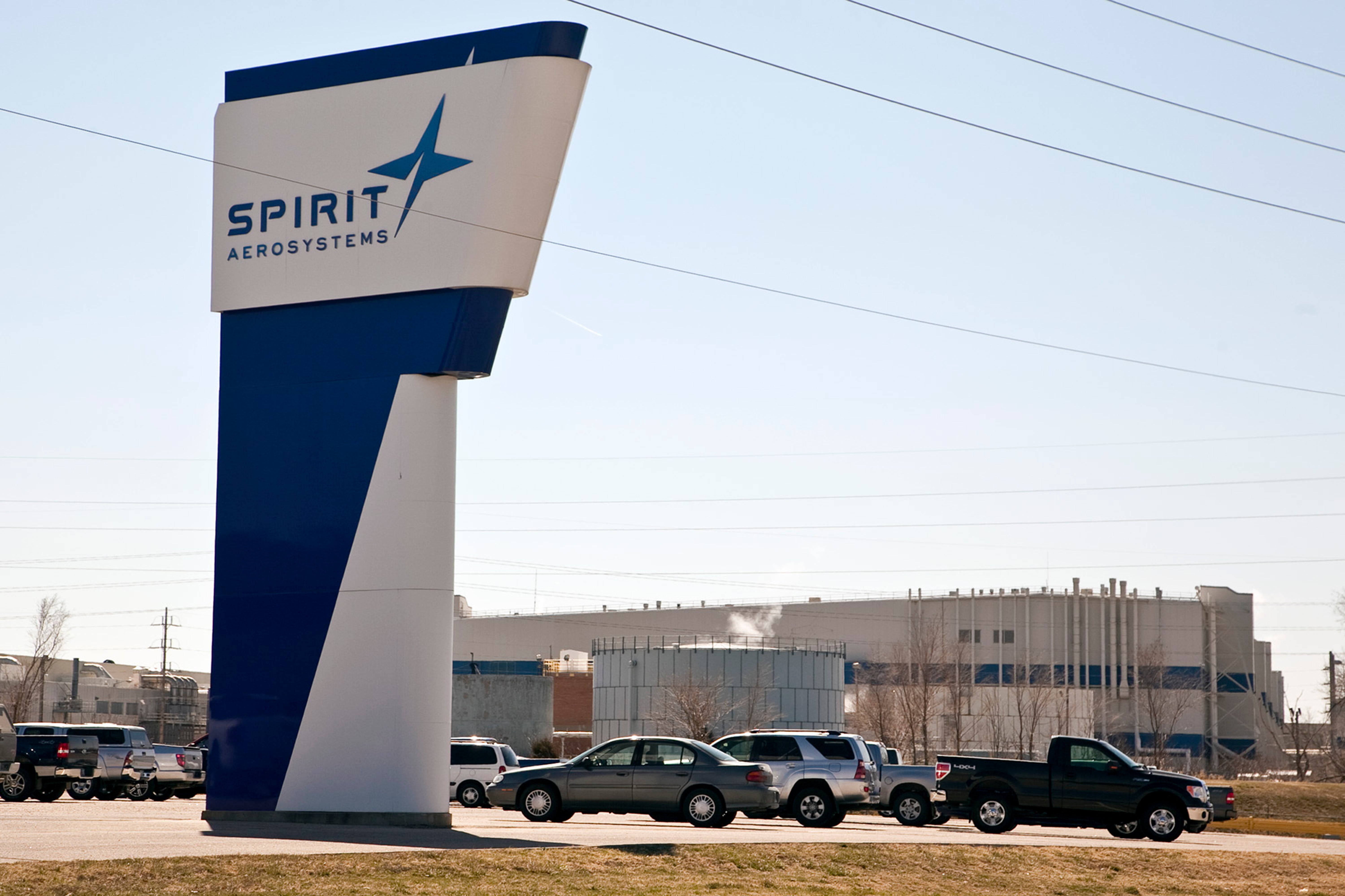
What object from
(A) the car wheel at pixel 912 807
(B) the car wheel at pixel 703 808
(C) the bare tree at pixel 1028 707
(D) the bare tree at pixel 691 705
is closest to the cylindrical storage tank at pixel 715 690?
(D) the bare tree at pixel 691 705

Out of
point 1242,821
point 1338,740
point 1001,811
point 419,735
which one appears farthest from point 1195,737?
point 419,735

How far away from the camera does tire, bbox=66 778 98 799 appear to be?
33.2 m

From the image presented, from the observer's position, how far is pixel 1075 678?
311 feet

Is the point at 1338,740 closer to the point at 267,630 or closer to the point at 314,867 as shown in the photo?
Answer: the point at 267,630

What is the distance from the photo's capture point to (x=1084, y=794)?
28406 mm

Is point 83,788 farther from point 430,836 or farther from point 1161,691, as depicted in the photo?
point 1161,691

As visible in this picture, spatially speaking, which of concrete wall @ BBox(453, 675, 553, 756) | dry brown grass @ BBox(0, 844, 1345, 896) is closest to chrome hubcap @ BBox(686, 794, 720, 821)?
dry brown grass @ BBox(0, 844, 1345, 896)

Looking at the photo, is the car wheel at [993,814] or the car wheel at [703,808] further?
the car wheel at [993,814]

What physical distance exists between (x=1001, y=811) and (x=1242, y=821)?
518 inches

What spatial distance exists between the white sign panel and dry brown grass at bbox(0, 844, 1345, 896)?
10197 millimetres

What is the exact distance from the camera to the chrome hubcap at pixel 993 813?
29.0 metres

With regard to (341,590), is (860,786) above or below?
below

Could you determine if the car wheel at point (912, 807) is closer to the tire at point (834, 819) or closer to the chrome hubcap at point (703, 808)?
the tire at point (834, 819)

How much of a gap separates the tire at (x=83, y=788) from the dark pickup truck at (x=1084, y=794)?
19244mm
